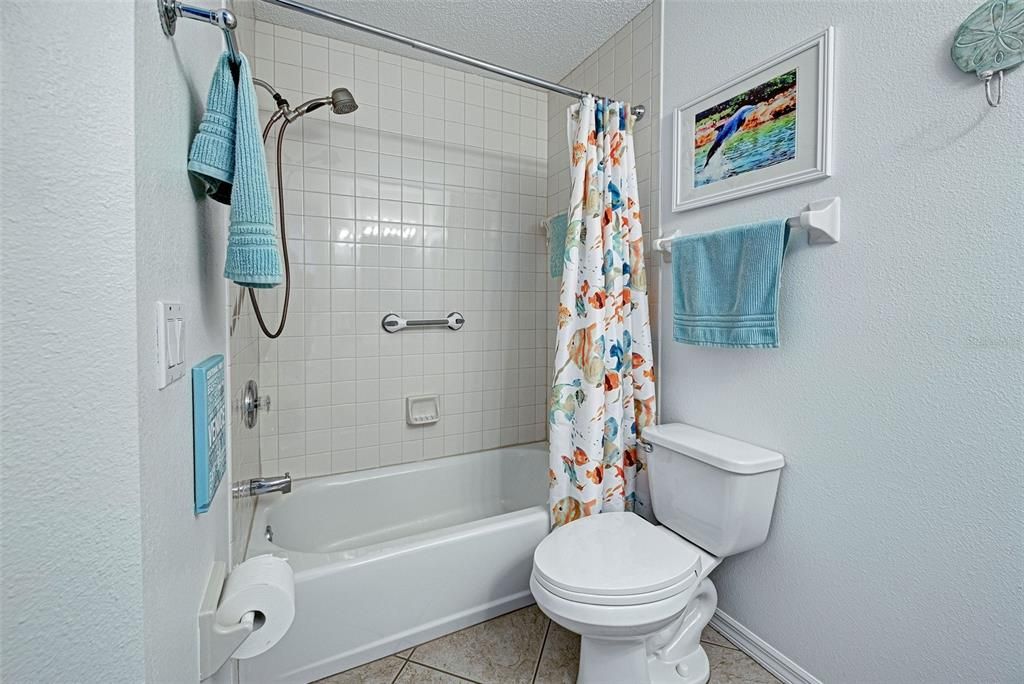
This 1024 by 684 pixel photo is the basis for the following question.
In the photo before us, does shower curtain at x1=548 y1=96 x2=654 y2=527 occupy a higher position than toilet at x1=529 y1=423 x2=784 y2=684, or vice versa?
shower curtain at x1=548 y1=96 x2=654 y2=527

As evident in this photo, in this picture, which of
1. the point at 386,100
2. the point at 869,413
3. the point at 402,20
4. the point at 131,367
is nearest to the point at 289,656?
the point at 131,367

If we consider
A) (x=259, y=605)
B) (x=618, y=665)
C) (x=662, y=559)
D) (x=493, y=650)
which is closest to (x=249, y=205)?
(x=259, y=605)

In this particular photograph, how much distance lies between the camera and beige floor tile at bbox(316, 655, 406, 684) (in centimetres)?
139

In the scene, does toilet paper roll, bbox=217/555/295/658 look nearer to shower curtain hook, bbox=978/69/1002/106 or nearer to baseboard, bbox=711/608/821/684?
baseboard, bbox=711/608/821/684

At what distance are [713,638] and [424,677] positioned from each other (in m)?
0.98

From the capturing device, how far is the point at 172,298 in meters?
0.62

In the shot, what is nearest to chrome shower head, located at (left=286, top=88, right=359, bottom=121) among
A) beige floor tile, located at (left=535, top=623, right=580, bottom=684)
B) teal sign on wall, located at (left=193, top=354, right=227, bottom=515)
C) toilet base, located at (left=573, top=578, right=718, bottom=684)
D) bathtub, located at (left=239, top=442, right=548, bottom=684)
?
teal sign on wall, located at (left=193, top=354, right=227, bottom=515)

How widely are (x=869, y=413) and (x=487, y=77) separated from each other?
2.18 m

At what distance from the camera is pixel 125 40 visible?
1.45 feet

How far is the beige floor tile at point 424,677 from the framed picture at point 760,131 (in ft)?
5.72

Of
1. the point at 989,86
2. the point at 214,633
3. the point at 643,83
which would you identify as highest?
the point at 643,83

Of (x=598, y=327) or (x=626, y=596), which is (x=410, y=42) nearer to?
(x=598, y=327)

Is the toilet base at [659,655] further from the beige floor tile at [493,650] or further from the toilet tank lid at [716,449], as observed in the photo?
the toilet tank lid at [716,449]

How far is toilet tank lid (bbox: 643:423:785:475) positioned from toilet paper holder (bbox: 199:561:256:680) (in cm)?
120
